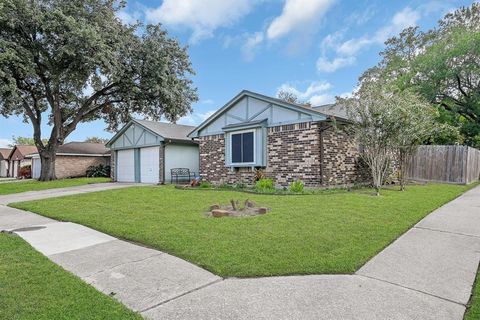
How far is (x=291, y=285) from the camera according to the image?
3.14 meters

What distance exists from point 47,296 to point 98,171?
24095mm

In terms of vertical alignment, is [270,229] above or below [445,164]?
below

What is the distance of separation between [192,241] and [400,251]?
121 inches

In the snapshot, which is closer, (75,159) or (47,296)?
(47,296)

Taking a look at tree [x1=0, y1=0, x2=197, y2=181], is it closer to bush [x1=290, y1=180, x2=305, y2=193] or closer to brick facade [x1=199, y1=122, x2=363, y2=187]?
brick facade [x1=199, y1=122, x2=363, y2=187]

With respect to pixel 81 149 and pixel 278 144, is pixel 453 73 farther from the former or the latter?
pixel 81 149

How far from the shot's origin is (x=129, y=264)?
150 inches

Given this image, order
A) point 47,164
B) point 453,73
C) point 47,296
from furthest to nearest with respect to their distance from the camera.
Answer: point 47,164 < point 453,73 < point 47,296

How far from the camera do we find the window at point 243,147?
12.5 m

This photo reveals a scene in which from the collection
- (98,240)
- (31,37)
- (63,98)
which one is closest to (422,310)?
(98,240)

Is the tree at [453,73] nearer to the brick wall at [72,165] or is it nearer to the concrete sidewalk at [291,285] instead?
the concrete sidewalk at [291,285]

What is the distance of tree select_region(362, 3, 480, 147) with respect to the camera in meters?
19.1

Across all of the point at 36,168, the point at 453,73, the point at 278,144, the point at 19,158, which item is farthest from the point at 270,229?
the point at 19,158

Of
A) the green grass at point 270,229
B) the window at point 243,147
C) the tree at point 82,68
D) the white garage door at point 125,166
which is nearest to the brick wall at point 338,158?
the green grass at point 270,229
